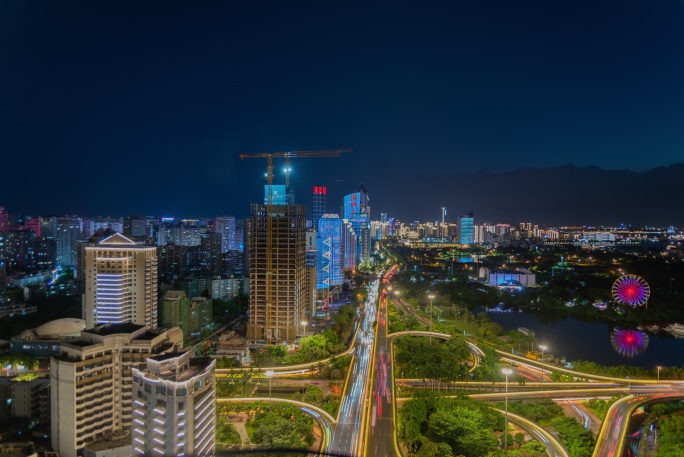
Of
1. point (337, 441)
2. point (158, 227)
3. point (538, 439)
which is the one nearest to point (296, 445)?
point (337, 441)

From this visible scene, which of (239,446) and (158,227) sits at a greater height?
(158,227)

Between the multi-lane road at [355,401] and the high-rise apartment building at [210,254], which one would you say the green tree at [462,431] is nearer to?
the multi-lane road at [355,401]

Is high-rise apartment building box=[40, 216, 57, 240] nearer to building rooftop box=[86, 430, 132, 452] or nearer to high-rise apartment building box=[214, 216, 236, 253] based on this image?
high-rise apartment building box=[214, 216, 236, 253]

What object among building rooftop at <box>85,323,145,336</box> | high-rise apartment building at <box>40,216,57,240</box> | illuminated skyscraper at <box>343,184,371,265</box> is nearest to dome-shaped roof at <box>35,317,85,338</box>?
building rooftop at <box>85,323,145,336</box>

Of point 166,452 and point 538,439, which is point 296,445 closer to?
point 166,452

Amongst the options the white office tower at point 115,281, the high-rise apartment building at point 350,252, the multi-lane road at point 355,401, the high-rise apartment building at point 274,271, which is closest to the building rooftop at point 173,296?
the white office tower at point 115,281

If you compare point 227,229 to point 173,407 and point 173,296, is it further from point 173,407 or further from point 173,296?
point 173,407

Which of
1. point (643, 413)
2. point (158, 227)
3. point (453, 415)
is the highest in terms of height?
point (158, 227)

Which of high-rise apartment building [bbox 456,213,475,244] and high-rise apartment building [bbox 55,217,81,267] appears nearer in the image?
high-rise apartment building [bbox 55,217,81,267]
